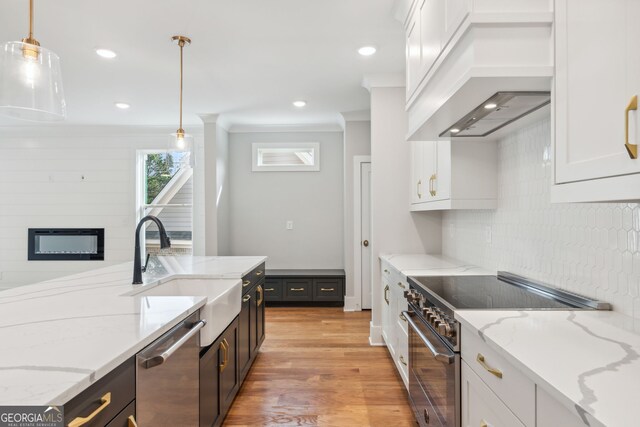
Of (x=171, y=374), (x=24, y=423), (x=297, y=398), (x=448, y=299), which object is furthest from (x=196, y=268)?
(x=24, y=423)

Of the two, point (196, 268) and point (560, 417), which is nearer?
point (560, 417)

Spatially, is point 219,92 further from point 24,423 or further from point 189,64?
point 24,423

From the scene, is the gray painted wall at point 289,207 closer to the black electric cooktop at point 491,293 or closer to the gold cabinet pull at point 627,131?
the black electric cooktop at point 491,293

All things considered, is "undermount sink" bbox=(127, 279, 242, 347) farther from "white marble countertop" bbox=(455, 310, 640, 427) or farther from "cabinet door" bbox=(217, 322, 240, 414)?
"white marble countertop" bbox=(455, 310, 640, 427)

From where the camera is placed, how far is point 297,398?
266 centimetres

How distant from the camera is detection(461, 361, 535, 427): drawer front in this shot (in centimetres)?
114

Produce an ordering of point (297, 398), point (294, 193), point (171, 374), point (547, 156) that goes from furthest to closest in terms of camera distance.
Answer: point (294, 193) < point (297, 398) < point (547, 156) < point (171, 374)

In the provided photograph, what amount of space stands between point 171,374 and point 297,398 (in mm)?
1433

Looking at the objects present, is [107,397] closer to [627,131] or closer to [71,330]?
[71,330]

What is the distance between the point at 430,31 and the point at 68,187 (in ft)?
19.5

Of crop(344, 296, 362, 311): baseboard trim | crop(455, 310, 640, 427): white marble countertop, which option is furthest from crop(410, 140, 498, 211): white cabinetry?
crop(344, 296, 362, 311): baseboard trim

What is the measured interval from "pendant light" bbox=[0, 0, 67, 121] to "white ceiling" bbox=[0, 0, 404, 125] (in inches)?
39.9

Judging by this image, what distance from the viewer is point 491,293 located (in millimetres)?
1882

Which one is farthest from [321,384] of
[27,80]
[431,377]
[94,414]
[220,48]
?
[220,48]
